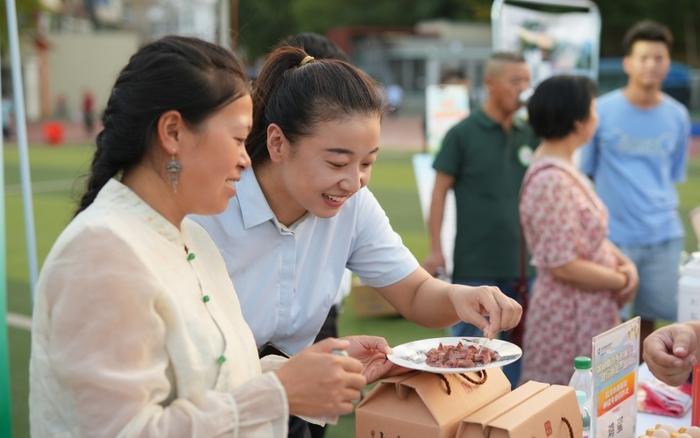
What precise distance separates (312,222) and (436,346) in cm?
45

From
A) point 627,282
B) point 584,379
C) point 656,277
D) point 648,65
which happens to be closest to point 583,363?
point 584,379

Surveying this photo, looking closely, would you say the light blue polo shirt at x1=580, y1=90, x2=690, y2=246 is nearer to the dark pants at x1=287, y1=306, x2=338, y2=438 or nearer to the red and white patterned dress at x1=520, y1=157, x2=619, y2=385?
the red and white patterned dress at x1=520, y1=157, x2=619, y2=385

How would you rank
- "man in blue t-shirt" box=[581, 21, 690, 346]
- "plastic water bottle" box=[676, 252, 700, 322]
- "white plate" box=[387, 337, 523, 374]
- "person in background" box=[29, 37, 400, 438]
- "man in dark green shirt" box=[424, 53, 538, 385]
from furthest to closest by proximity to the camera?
"man in blue t-shirt" box=[581, 21, 690, 346], "man in dark green shirt" box=[424, 53, 538, 385], "plastic water bottle" box=[676, 252, 700, 322], "white plate" box=[387, 337, 523, 374], "person in background" box=[29, 37, 400, 438]

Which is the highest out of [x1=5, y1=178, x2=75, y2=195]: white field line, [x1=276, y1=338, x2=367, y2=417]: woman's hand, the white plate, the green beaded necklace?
the green beaded necklace

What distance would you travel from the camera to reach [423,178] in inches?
260

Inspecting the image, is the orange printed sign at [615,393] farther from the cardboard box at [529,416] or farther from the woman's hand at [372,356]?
the woman's hand at [372,356]

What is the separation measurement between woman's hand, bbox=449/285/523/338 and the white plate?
0.04 meters

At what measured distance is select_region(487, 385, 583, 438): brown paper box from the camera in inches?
61.9

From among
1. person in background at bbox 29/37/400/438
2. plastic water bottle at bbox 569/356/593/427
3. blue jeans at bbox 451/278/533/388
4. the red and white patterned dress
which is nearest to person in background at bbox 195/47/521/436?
plastic water bottle at bbox 569/356/593/427

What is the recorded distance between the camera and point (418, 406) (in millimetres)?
1663

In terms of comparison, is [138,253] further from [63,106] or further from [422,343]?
[63,106]

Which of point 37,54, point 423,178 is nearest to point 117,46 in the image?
point 37,54

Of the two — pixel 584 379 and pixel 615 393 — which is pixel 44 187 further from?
pixel 615 393

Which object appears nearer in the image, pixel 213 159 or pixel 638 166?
pixel 213 159
